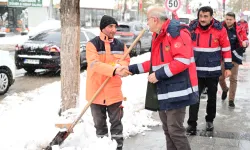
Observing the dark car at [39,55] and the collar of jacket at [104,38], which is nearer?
the collar of jacket at [104,38]

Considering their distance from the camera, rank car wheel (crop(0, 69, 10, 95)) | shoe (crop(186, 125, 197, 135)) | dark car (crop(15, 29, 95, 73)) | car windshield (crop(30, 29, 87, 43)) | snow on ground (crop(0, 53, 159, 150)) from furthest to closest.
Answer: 1. car windshield (crop(30, 29, 87, 43))
2. dark car (crop(15, 29, 95, 73))
3. car wheel (crop(0, 69, 10, 95))
4. shoe (crop(186, 125, 197, 135))
5. snow on ground (crop(0, 53, 159, 150))

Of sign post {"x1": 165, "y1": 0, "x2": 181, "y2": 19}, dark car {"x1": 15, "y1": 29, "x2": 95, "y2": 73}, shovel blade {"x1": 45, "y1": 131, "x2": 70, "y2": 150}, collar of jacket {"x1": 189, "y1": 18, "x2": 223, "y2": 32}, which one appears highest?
sign post {"x1": 165, "y1": 0, "x2": 181, "y2": 19}

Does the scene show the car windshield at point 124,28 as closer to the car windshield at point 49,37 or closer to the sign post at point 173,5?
the car windshield at point 49,37

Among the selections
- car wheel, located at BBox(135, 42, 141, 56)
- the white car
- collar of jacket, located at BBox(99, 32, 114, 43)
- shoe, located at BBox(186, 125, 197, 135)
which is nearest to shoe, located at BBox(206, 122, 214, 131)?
shoe, located at BBox(186, 125, 197, 135)

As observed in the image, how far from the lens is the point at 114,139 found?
4.24 meters

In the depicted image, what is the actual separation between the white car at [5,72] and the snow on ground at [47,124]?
2.59ft

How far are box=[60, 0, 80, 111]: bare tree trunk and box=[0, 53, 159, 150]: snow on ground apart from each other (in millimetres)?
242

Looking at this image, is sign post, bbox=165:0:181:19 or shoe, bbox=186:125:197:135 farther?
sign post, bbox=165:0:181:19

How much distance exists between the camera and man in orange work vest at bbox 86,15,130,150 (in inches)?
163

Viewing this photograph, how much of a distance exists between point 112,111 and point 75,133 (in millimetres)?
880

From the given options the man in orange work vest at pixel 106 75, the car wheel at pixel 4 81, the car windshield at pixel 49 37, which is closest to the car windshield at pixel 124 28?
the car windshield at pixel 49 37

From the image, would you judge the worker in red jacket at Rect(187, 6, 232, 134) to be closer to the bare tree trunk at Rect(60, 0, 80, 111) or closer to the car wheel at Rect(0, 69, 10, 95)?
the bare tree trunk at Rect(60, 0, 80, 111)

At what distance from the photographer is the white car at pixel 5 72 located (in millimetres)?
8797

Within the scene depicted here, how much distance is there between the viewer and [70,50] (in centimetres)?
525
